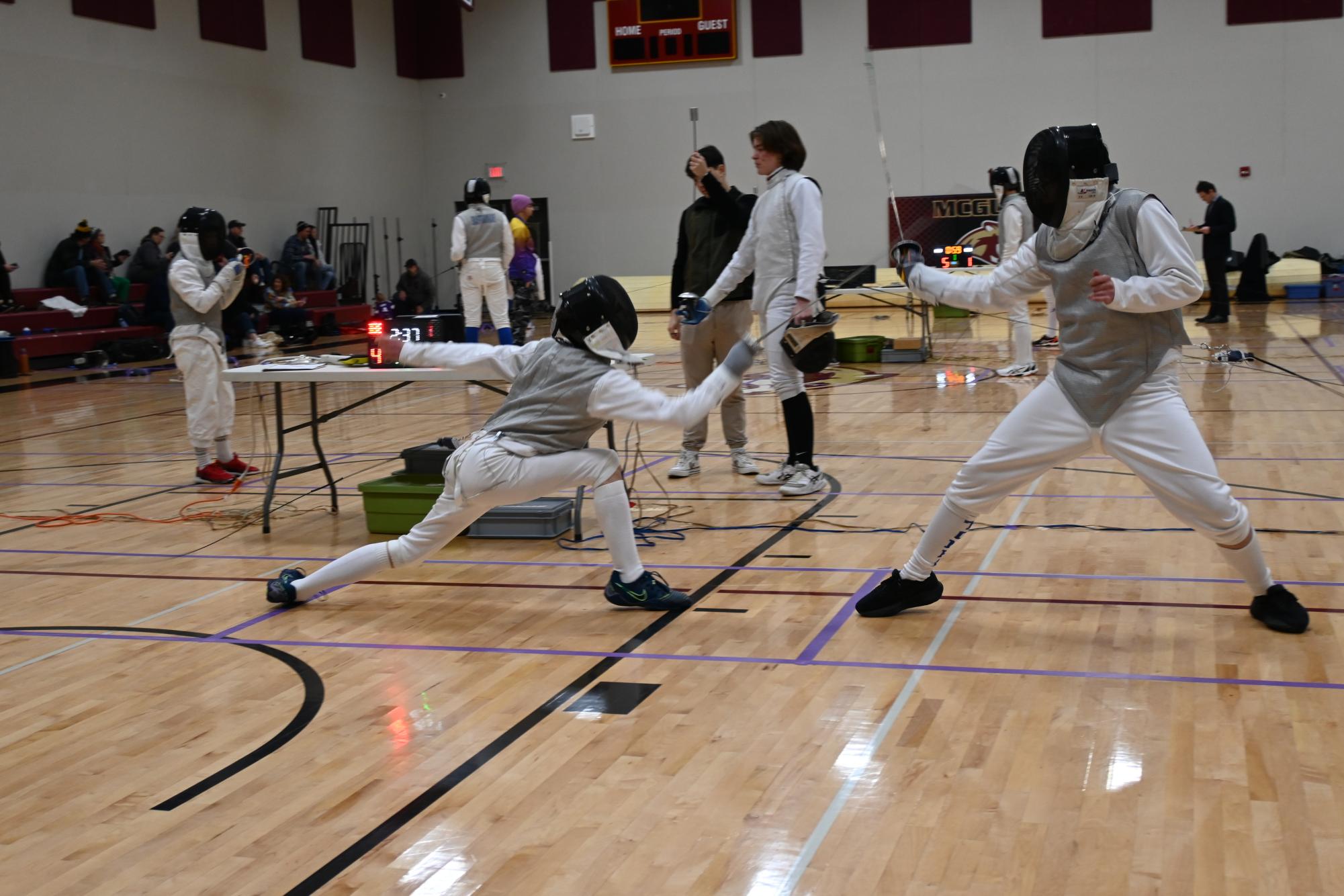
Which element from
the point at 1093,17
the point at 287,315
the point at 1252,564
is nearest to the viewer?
the point at 1252,564

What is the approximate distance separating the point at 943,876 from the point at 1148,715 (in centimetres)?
94

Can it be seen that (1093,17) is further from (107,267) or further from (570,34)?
(107,267)

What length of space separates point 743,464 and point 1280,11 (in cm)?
1490

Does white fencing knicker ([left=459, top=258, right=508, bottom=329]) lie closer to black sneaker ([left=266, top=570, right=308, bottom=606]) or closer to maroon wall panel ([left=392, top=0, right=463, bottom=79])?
black sneaker ([left=266, top=570, right=308, bottom=606])

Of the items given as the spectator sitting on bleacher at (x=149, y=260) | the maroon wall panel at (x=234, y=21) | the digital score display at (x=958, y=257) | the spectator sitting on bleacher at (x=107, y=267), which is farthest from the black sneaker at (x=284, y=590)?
the maroon wall panel at (x=234, y=21)

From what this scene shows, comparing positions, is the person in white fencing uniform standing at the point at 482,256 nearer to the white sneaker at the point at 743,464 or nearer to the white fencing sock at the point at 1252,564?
the white sneaker at the point at 743,464

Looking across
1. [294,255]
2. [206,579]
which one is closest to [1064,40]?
[294,255]

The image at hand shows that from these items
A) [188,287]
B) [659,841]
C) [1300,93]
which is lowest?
[659,841]

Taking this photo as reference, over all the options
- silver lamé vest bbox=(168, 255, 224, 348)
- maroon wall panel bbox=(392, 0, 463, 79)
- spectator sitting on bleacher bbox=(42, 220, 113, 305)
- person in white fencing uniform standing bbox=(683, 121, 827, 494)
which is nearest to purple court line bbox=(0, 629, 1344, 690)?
person in white fencing uniform standing bbox=(683, 121, 827, 494)

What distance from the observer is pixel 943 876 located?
2246 millimetres

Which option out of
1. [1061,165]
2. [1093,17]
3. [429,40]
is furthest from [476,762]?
[429,40]

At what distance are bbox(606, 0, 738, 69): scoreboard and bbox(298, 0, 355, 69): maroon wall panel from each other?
13.1 ft

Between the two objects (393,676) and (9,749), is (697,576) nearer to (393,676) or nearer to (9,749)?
(393,676)

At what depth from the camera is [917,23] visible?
1853 centimetres
